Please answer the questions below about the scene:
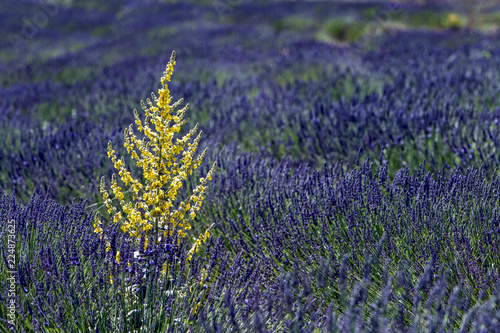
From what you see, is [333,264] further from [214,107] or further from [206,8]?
[206,8]

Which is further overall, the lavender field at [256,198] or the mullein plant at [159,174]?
the mullein plant at [159,174]

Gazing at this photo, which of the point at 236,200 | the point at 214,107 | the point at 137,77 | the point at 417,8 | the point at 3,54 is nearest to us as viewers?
the point at 236,200

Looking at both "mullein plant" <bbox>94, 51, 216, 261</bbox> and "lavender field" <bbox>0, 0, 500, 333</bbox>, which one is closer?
"lavender field" <bbox>0, 0, 500, 333</bbox>

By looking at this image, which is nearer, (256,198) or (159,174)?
(159,174)

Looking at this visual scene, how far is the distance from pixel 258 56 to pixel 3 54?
18.6ft

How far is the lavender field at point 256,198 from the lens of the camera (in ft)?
5.50

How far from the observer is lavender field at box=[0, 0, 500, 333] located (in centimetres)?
168

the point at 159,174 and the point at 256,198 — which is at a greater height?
the point at 159,174

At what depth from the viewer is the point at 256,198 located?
254cm

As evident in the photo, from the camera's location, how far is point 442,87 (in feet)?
15.2

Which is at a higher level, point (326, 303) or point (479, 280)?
point (479, 280)

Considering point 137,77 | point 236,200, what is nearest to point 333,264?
point 236,200

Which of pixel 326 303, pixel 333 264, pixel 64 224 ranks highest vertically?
pixel 64 224

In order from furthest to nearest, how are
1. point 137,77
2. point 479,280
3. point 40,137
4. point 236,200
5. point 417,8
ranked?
point 417,8 → point 137,77 → point 40,137 → point 236,200 → point 479,280
